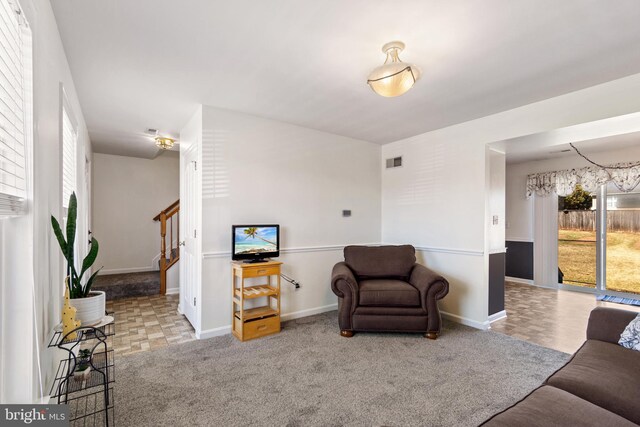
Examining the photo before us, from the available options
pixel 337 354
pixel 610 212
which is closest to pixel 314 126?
pixel 337 354

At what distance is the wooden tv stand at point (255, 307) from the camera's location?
315cm

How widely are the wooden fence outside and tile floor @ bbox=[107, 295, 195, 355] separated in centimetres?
652

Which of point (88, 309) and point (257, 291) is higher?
point (88, 309)

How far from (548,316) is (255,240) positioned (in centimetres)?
394

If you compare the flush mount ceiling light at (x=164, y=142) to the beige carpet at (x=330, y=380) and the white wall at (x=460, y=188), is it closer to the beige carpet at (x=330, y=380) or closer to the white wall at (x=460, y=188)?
the beige carpet at (x=330, y=380)

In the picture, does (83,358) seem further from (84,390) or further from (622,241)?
(622,241)

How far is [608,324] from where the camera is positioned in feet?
6.82

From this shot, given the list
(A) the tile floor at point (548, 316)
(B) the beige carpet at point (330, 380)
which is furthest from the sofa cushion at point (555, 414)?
(A) the tile floor at point (548, 316)

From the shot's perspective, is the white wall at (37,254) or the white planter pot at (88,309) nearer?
the white wall at (37,254)

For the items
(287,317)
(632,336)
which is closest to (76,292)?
(287,317)

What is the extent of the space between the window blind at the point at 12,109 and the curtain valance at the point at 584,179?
6931mm

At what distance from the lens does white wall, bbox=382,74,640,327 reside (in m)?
2.92

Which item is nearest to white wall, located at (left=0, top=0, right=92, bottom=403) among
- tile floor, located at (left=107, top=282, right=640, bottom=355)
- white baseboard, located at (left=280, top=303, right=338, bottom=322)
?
tile floor, located at (left=107, top=282, right=640, bottom=355)

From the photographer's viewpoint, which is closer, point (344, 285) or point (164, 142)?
point (344, 285)
